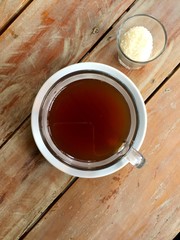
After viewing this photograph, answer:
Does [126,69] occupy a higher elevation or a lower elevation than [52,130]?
higher

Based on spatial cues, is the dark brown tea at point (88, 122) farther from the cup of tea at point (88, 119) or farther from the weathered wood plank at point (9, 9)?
the weathered wood plank at point (9, 9)

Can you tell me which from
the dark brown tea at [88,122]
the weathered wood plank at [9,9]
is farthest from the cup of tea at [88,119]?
the weathered wood plank at [9,9]

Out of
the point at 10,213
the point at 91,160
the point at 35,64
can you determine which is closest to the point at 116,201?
the point at 91,160

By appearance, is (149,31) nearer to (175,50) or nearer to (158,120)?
(175,50)

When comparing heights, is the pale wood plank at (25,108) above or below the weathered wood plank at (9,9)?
below

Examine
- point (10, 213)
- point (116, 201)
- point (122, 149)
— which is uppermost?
point (122, 149)

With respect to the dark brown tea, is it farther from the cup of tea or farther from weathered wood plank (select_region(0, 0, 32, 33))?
weathered wood plank (select_region(0, 0, 32, 33))
